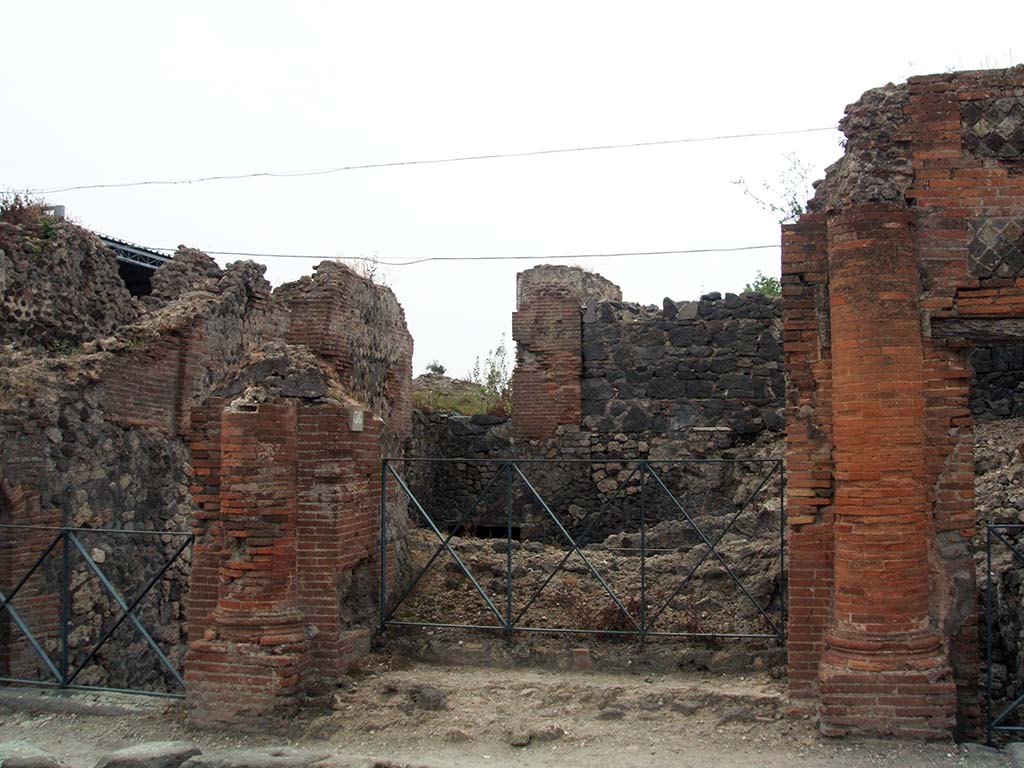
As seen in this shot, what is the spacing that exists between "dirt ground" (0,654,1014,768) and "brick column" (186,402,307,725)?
0.74 ft

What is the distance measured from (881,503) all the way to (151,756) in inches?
184

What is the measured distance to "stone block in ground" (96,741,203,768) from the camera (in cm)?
587

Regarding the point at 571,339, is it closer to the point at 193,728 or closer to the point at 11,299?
the point at 11,299

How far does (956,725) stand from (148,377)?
8614 millimetres

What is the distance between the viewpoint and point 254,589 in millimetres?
6633

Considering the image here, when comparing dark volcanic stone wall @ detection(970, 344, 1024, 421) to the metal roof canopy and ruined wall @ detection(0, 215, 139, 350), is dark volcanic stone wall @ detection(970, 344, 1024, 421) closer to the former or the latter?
ruined wall @ detection(0, 215, 139, 350)

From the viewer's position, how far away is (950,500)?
6.27m

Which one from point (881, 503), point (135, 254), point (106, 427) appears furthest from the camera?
point (135, 254)

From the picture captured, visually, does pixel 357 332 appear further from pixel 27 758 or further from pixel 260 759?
pixel 260 759

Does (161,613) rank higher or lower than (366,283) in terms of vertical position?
lower

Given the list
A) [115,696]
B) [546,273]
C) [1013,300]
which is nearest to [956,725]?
[1013,300]

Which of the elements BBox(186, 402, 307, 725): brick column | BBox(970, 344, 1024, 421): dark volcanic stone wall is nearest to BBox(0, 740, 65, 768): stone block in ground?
BBox(186, 402, 307, 725): brick column

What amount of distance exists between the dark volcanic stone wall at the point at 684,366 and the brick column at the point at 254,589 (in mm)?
8950

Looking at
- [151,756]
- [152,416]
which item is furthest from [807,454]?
[152,416]
